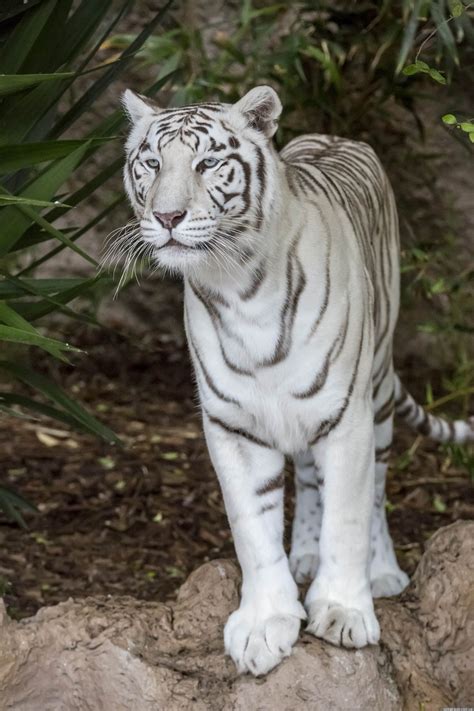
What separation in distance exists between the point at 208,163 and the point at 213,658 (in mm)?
1060

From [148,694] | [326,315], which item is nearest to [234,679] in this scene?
[148,694]

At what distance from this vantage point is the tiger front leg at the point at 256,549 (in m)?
2.67

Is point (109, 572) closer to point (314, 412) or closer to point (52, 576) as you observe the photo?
point (52, 576)

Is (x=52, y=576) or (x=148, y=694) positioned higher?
(x=148, y=694)

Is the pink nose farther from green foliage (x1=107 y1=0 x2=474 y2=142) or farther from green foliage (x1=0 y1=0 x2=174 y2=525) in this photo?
green foliage (x1=107 y1=0 x2=474 y2=142)

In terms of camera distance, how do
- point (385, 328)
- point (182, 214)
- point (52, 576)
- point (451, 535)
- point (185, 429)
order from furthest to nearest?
point (185, 429)
point (52, 576)
point (385, 328)
point (451, 535)
point (182, 214)

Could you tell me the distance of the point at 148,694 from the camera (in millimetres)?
2609

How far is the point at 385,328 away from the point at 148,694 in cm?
123

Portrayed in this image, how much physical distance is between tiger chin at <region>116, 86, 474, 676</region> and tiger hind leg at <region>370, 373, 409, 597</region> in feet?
1.84

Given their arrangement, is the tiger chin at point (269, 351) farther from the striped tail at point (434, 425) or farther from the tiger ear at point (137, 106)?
the striped tail at point (434, 425)

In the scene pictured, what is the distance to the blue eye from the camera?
2602 mm

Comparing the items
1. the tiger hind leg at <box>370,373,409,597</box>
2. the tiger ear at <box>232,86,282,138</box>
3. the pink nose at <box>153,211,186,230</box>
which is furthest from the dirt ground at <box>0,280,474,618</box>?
Result: the pink nose at <box>153,211,186,230</box>

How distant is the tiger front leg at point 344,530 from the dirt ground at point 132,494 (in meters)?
1.04

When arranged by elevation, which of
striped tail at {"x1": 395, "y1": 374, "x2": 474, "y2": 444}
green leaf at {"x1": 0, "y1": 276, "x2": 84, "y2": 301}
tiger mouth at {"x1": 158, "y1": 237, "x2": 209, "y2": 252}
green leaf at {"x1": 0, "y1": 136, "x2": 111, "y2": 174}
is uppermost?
green leaf at {"x1": 0, "y1": 136, "x2": 111, "y2": 174}
